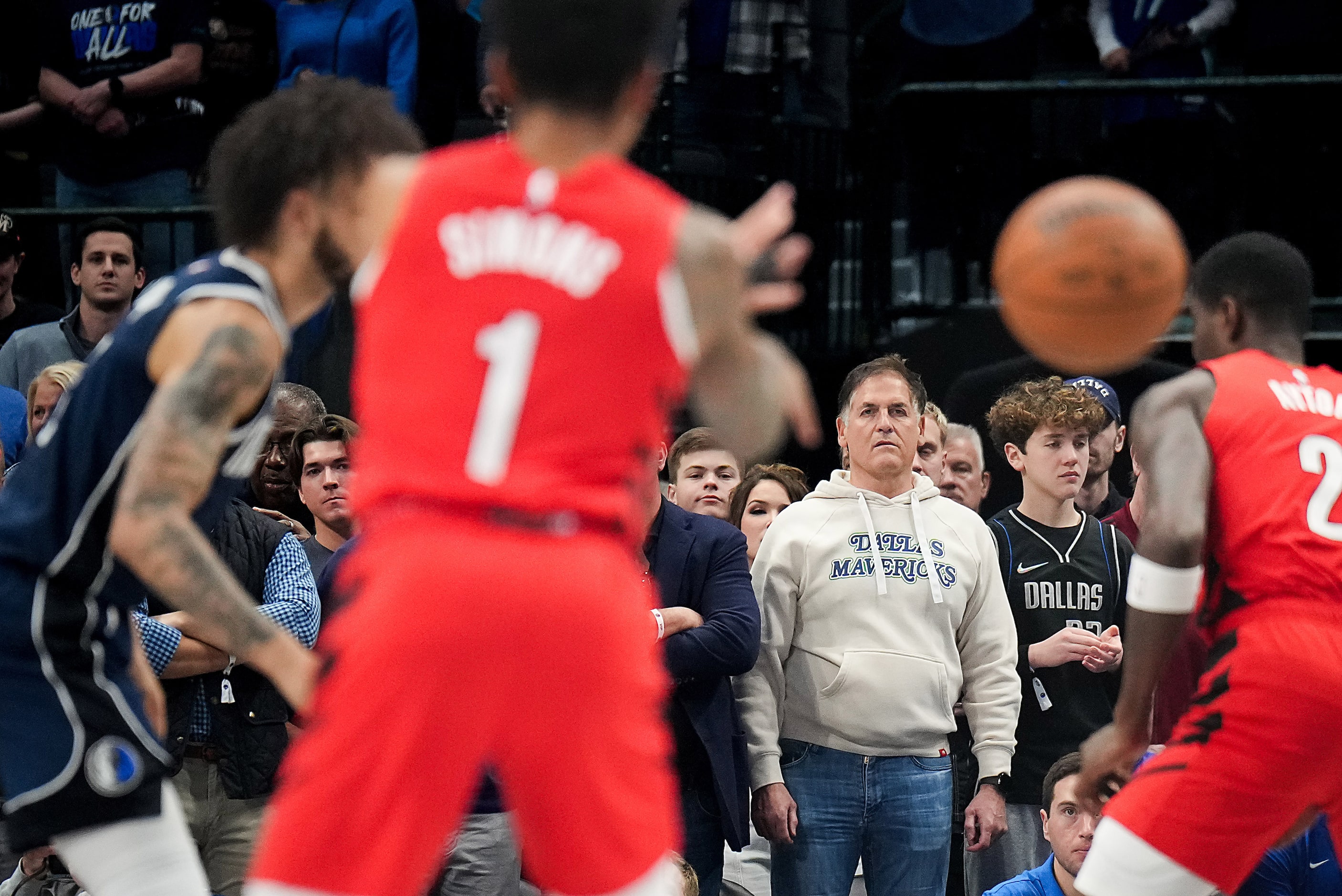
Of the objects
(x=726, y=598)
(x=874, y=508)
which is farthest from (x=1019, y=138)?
(x=726, y=598)

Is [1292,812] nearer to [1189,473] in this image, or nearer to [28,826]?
[1189,473]

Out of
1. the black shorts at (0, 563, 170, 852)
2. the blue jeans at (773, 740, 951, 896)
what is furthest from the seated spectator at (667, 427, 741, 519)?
the black shorts at (0, 563, 170, 852)

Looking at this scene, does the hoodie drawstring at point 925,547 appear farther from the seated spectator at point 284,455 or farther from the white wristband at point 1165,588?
the seated spectator at point 284,455

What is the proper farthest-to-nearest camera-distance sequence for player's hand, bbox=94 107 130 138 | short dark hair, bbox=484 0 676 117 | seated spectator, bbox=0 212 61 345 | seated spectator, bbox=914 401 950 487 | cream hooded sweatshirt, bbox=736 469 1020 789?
player's hand, bbox=94 107 130 138, seated spectator, bbox=0 212 61 345, seated spectator, bbox=914 401 950 487, cream hooded sweatshirt, bbox=736 469 1020 789, short dark hair, bbox=484 0 676 117

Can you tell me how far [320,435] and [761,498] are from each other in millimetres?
1899

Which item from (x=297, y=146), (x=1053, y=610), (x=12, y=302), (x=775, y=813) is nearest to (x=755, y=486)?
(x=1053, y=610)

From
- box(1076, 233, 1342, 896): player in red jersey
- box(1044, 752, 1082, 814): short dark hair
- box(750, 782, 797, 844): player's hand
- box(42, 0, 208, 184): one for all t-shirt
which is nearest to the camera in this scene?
box(1076, 233, 1342, 896): player in red jersey

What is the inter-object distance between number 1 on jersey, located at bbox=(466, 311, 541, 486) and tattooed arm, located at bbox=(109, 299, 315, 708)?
0.69 meters

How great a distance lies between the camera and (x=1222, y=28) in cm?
936

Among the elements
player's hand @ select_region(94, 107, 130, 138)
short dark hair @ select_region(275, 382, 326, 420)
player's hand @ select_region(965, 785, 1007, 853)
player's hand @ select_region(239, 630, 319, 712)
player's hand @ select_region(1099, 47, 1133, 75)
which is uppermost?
player's hand @ select_region(1099, 47, 1133, 75)

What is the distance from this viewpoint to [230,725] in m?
5.59

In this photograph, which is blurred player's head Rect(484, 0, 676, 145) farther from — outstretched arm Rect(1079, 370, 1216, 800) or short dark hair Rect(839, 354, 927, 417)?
short dark hair Rect(839, 354, 927, 417)

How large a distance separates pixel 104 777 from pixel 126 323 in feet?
3.10

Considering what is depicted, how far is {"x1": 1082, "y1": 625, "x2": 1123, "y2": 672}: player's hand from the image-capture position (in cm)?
634
